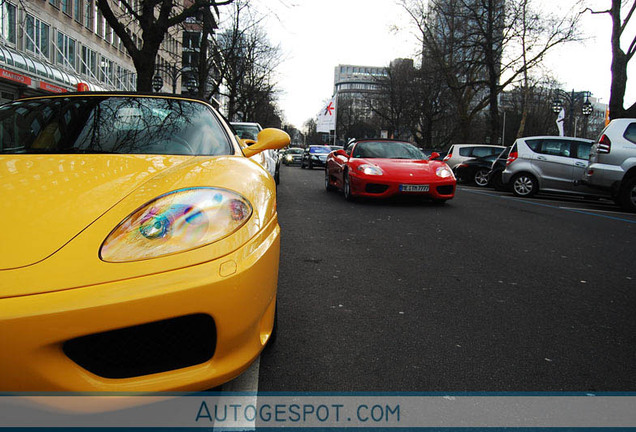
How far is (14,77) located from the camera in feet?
57.8

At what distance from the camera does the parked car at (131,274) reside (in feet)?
4.76

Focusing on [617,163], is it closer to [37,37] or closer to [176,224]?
[176,224]

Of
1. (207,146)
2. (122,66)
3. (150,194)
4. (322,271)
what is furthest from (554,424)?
(122,66)

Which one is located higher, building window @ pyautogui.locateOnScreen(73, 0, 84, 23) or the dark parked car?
building window @ pyautogui.locateOnScreen(73, 0, 84, 23)

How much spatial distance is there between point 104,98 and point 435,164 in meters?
7.19

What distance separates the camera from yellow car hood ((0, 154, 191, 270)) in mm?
1626

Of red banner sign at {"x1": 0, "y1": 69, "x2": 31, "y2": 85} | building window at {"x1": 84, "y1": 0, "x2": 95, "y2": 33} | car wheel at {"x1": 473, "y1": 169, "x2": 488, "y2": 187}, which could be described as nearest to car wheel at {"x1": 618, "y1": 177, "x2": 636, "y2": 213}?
car wheel at {"x1": 473, "y1": 169, "x2": 488, "y2": 187}

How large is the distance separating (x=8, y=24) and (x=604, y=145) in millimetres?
23604

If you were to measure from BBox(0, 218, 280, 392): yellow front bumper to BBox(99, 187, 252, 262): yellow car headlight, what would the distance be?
107 mm

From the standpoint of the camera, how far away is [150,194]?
6.30 feet

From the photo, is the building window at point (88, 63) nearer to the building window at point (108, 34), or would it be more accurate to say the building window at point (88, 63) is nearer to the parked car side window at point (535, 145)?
the building window at point (108, 34)

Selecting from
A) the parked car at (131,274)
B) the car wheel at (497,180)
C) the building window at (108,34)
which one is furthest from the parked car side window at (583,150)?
the building window at (108,34)

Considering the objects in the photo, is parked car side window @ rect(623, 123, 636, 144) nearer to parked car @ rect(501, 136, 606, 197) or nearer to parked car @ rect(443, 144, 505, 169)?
parked car @ rect(501, 136, 606, 197)

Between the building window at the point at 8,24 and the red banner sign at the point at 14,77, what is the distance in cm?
377
